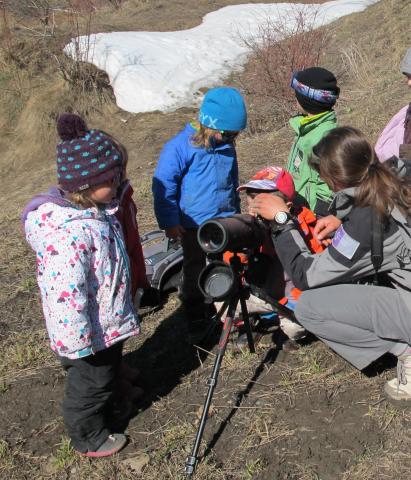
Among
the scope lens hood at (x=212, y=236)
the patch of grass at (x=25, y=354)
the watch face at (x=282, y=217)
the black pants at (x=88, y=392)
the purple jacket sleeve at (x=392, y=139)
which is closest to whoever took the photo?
the scope lens hood at (x=212, y=236)

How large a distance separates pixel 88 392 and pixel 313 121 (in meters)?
1.84

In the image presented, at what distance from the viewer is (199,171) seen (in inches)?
117

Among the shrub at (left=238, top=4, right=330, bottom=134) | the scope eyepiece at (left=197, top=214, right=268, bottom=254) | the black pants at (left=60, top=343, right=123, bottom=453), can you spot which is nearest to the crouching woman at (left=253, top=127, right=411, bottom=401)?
the scope eyepiece at (left=197, top=214, right=268, bottom=254)

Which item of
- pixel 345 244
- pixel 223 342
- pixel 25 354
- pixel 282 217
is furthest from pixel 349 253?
pixel 25 354

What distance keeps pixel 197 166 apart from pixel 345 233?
1.02m

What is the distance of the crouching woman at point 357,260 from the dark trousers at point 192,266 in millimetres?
739

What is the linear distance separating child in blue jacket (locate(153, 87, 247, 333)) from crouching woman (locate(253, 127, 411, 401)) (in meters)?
0.58

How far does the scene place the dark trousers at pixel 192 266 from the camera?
3109 millimetres

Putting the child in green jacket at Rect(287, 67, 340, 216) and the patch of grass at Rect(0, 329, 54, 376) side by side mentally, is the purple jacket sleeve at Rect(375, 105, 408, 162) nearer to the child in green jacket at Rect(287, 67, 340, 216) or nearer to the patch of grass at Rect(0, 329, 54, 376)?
the child in green jacket at Rect(287, 67, 340, 216)

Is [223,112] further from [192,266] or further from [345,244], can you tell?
[345,244]

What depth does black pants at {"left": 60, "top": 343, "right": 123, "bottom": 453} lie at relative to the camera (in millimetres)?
2254

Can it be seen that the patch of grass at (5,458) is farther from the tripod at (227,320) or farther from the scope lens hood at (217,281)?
the scope lens hood at (217,281)

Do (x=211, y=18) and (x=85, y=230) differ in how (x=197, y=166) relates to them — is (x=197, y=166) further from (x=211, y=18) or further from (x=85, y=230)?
(x=211, y=18)

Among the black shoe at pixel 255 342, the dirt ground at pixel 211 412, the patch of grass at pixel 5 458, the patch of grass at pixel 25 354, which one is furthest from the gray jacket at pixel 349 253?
the patch of grass at pixel 25 354
